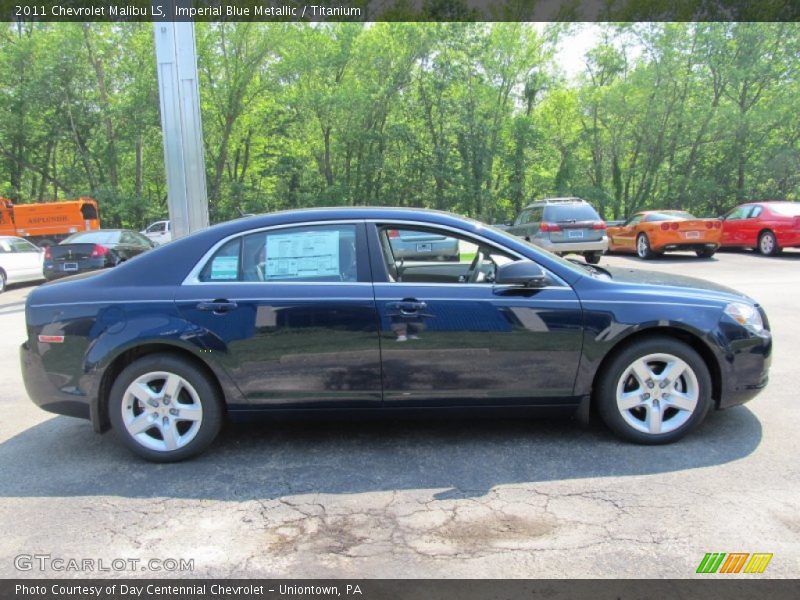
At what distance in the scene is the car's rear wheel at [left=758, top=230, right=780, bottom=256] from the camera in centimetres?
1420

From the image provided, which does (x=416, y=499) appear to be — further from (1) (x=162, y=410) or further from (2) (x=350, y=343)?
(1) (x=162, y=410)

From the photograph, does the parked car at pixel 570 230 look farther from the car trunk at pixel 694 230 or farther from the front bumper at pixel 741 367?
the front bumper at pixel 741 367

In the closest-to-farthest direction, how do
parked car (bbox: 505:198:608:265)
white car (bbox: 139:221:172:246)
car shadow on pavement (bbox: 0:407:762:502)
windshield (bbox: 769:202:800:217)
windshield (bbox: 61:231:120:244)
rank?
car shadow on pavement (bbox: 0:407:762:502)
parked car (bbox: 505:198:608:265)
windshield (bbox: 61:231:120:244)
windshield (bbox: 769:202:800:217)
white car (bbox: 139:221:172:246)

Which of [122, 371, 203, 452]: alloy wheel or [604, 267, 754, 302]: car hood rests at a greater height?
[604, 267, 754, 302]: car hood

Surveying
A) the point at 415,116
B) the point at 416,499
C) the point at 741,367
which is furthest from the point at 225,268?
the point at 415,116

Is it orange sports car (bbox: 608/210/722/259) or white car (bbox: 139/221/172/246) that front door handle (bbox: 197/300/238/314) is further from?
white car (bbox: 139/221/172/246)

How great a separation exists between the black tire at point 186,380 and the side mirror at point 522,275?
77.7 inches

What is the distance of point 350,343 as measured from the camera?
135 inches

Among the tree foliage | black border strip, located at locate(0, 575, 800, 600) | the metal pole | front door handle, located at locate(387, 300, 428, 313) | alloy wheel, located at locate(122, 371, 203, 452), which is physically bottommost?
black border strip, located at locate(0, 575, 800, 600)

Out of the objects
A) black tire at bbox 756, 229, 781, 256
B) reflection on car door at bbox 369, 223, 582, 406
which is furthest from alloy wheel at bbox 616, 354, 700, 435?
black tire at bbox 756, 229, 781, 256

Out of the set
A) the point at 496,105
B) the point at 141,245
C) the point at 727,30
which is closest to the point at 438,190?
the point at 496,105

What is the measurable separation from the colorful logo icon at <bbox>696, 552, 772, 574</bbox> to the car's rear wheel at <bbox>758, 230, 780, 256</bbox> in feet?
47.2

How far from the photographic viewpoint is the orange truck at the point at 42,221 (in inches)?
928

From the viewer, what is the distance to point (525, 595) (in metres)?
2.24
